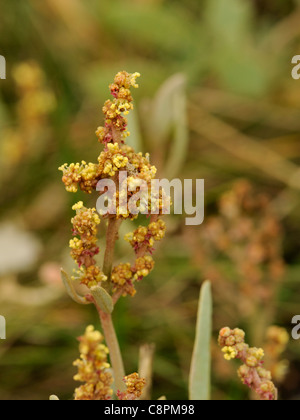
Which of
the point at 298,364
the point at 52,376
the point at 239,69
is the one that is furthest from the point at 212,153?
the point at 52,376

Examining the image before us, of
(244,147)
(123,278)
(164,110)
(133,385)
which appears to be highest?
(244,147)

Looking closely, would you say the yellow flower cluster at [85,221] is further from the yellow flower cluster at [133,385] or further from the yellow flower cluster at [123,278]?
the yellow flower cluster at [133,385]

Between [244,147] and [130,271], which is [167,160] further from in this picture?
[130,271]

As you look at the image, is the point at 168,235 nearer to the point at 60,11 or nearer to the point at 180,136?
the point at 180,136

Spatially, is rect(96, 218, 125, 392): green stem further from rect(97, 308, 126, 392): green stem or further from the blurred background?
the blurred background

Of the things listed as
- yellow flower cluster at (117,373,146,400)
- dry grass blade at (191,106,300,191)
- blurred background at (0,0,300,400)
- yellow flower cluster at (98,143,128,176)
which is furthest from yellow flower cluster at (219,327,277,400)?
dry grass blade at (191,106,300,191)

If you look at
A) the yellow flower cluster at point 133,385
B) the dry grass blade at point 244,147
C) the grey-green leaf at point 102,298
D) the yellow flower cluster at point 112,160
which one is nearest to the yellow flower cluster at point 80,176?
the yellow flower cluster at point 112,160

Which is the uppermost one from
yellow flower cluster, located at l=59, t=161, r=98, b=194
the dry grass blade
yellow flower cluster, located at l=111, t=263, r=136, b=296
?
the dry grass blade

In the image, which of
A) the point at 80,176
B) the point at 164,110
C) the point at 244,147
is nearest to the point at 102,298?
the point at 80,176
